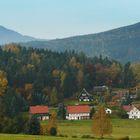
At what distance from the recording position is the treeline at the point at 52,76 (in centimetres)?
13738

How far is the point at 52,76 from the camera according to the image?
154 meters

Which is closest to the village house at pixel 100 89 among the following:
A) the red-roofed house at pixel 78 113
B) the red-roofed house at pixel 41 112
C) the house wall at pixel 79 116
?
the red-roofed house at pixel 78 113

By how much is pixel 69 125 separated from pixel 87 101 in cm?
4061

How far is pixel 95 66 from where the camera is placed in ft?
556

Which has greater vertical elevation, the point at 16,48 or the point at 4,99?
the point at 16,48

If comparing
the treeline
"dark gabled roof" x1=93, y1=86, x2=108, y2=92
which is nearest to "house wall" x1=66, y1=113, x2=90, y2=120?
the treeline

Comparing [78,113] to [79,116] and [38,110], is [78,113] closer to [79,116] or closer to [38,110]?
[79,116]

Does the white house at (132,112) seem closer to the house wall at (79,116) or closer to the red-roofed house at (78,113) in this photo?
the red-roofed house at (78,113)

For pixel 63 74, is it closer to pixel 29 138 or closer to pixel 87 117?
pixel 87 117

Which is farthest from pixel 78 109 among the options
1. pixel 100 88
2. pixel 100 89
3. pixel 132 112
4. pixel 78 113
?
pixel 100 88

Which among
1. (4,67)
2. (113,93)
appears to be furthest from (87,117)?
(4,67)

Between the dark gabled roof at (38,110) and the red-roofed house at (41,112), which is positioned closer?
the red-roofed house at (41,112)

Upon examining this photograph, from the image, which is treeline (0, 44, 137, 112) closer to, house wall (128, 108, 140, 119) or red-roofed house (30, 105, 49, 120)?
red-roofed house (30, 105, 49, 120)

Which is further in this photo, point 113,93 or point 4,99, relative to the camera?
point 113,93
